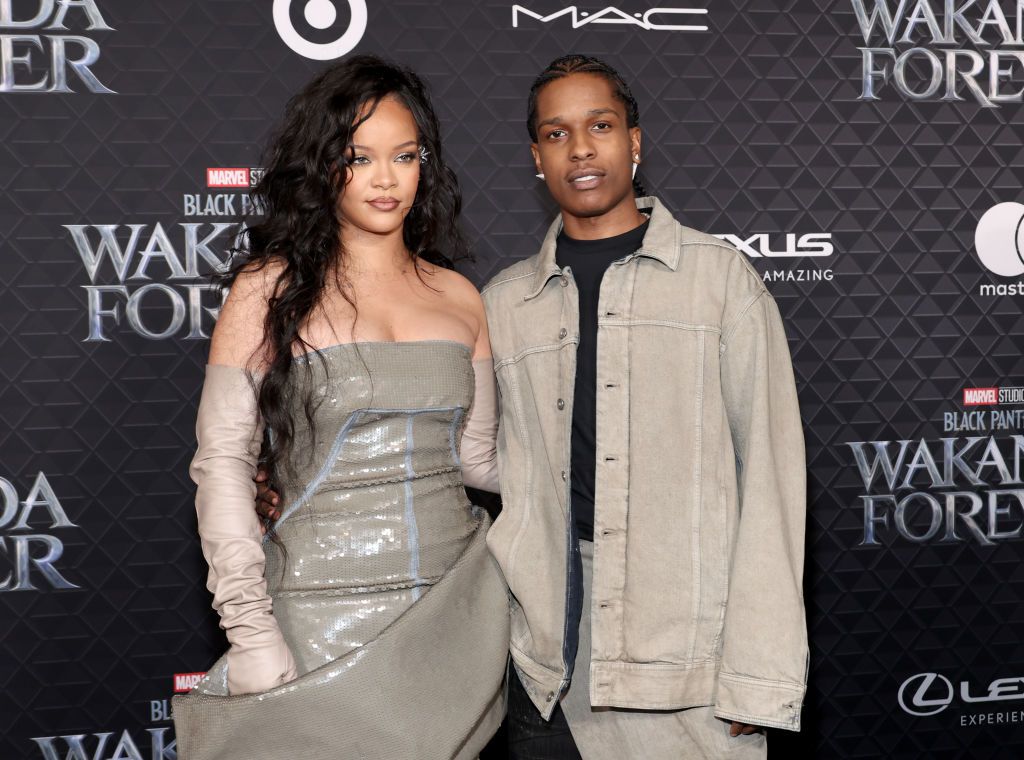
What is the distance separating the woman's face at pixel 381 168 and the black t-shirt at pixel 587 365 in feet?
1.12

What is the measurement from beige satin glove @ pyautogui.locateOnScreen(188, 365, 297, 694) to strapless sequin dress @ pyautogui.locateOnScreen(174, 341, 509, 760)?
0.15 feet

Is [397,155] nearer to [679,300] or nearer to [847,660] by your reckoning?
[679,300]

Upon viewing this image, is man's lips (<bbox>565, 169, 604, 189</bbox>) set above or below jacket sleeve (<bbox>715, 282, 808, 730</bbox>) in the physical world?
above

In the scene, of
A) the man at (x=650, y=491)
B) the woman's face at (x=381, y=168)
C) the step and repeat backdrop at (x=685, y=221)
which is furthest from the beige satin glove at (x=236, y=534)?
the step and repeat backdrop at (x=685, y=221)

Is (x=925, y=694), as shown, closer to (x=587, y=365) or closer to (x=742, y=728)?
(x=742, y=728)

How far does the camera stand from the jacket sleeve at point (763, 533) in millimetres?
1573

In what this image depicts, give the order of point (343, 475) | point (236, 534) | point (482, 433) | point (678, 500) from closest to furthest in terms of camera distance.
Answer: point (236, 534) < point (343, 475) < point (678, 500) < point (482, 433)

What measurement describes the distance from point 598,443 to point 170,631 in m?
1.58

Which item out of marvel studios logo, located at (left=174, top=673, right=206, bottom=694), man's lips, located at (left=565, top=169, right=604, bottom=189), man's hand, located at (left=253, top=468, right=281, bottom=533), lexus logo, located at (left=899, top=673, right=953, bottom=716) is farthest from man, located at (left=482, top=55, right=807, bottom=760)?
lexus logo, located at (left=899, top=673, right=953, bottom=716)

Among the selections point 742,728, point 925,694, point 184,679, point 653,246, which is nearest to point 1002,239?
point 925,694

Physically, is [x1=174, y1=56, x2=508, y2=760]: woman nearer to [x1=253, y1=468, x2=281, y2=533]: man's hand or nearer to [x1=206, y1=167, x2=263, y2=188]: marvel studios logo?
[x1=253, y1=468, x2=281, y2=533]: man's hand

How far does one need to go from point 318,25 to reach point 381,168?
1284mm

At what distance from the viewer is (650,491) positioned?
5.46 feet

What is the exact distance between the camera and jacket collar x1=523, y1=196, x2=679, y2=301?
1707 millimetres
